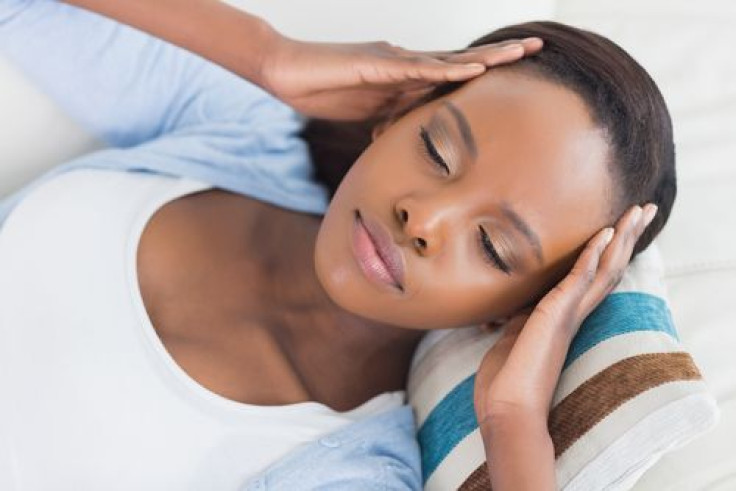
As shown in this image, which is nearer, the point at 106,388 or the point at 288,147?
the point at 106,388

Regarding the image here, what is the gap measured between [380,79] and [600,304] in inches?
13.8

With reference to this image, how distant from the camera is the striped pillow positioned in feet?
2.83

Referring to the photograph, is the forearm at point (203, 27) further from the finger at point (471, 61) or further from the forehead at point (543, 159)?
the forehead at point (543, 159)

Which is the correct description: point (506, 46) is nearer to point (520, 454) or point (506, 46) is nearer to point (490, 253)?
point (490, 253)

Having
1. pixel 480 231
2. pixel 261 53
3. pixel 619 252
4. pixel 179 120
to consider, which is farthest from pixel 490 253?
pixel 179 120

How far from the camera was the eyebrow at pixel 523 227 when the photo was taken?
0.88m

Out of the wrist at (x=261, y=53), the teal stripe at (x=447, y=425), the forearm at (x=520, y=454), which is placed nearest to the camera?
the forearm at (x=520, y=454)

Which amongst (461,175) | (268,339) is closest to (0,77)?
(268,339)

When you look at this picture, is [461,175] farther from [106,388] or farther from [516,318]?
[106,388]

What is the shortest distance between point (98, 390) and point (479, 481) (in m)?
0.40

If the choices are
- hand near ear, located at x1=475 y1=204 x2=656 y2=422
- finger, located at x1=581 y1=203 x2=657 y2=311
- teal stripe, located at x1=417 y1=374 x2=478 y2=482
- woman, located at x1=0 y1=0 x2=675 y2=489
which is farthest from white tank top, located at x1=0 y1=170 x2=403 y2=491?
finger, located at x1=581 y1=203 x2=657 y2=311

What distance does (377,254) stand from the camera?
0.92 metres

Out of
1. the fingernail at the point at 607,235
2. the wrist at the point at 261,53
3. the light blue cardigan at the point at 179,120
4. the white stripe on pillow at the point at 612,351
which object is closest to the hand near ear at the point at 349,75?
the wrist at the point at 261,53

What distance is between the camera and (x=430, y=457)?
103 centimetres
